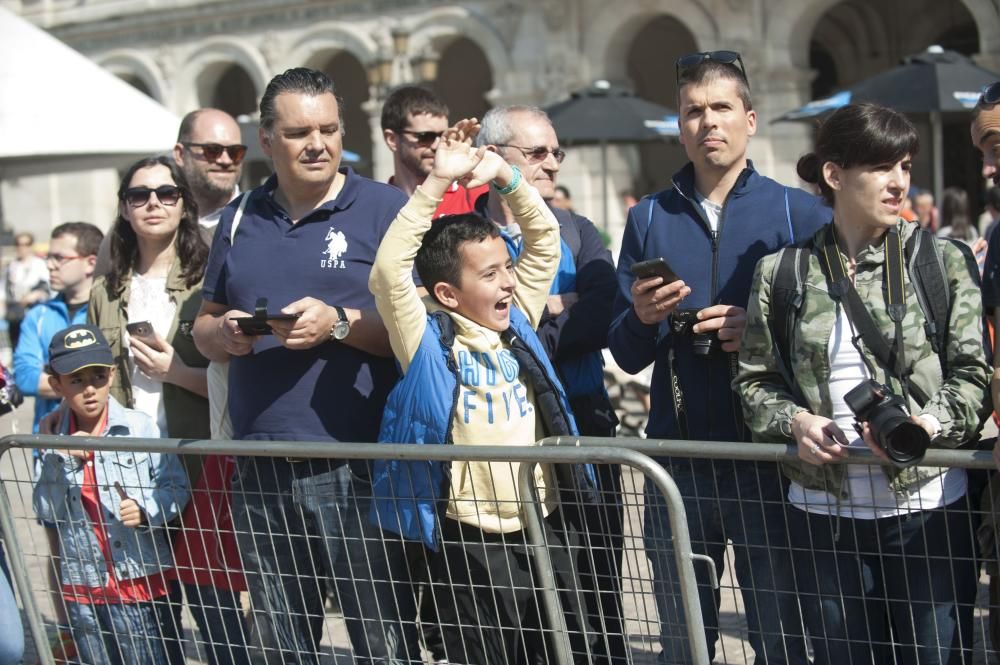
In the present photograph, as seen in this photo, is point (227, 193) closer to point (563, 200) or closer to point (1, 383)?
point (1, 383)

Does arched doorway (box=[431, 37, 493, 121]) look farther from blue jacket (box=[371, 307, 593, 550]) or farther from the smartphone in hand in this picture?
blue jacket (box=[371, 307, 593, 550])

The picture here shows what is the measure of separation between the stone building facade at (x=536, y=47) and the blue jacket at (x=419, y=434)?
1713 cm

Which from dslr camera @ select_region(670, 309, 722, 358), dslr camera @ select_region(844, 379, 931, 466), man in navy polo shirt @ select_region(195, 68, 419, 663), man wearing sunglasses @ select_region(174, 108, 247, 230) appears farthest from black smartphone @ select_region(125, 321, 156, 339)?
dslr camera @ select_region(844, 379, 931, 466)

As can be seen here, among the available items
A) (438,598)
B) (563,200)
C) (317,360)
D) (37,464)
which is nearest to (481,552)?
(438,598)

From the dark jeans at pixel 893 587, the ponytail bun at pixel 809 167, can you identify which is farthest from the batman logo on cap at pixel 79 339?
the dark jeans at pixel 893 587

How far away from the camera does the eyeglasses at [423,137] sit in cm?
552

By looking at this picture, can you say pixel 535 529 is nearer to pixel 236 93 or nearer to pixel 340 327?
pixel 340 327

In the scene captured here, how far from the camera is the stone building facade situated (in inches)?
848

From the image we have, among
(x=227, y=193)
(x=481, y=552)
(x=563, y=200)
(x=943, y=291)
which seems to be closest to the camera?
(x=943, y=291)

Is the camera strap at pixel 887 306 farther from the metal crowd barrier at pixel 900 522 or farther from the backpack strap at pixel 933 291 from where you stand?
the metal crowd barrier at pixel 900 522

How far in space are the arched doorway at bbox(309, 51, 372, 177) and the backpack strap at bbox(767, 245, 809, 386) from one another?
26711 millimetres

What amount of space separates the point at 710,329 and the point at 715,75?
80 cm

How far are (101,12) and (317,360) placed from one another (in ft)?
92.6

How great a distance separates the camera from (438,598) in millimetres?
3986
